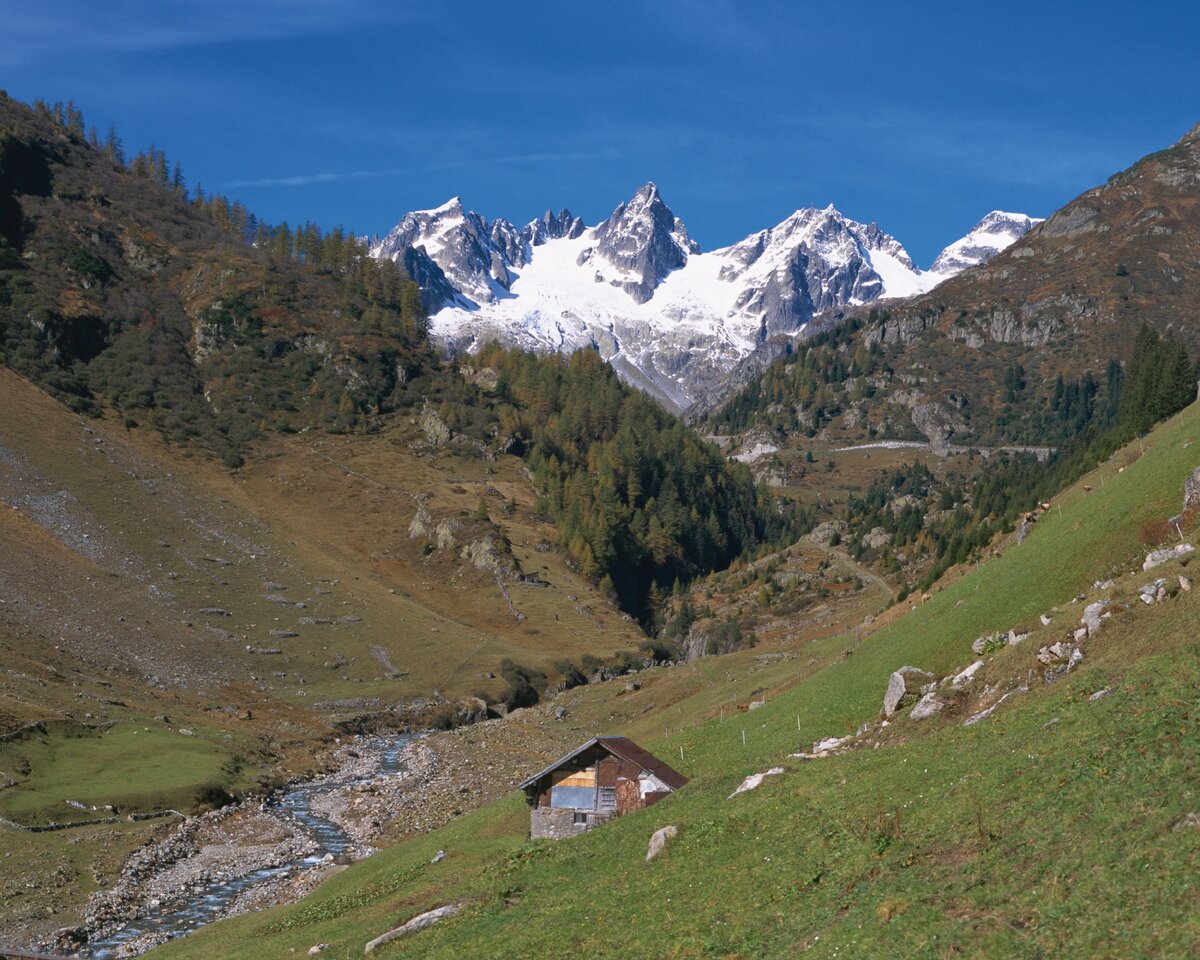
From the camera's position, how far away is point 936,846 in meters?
24.9

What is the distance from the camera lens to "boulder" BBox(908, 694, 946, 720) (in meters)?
39.9

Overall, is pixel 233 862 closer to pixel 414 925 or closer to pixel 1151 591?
pixel 414 925

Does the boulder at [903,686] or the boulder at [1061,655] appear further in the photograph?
the boulder at [903,686]

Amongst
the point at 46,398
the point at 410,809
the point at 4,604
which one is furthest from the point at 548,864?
the point at 46,398

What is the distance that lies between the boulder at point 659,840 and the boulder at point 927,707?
455 inches

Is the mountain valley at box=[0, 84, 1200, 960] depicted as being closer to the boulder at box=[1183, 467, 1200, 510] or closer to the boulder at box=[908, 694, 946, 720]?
the boulder at box=[1183, 467, 1200, 510]

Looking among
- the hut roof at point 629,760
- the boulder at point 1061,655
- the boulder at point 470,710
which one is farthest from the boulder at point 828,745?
the boulder at point 470,710

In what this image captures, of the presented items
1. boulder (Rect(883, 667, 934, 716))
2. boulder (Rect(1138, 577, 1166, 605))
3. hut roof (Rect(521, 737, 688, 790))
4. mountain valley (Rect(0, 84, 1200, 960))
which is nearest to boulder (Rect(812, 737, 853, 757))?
mountain valley (Rect(0, 84, 1200, 960))

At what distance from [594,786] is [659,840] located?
1341 centimetres

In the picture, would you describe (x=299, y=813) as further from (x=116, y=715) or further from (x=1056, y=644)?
(x=1056, y=644)

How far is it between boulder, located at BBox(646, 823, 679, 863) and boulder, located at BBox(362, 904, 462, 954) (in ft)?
22.3

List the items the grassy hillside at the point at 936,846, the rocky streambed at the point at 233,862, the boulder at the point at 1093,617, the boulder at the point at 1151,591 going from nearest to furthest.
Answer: the grassy hillside at the point at 936,846 < the boulder at the point at 1151,591 < the boulder at the point at 1093,617 < the rocky streambed at the point at 233,862

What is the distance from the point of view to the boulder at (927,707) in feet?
131

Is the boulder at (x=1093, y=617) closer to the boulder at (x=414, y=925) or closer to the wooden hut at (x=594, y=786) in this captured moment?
the wooden hut at (x=594, y=786)
